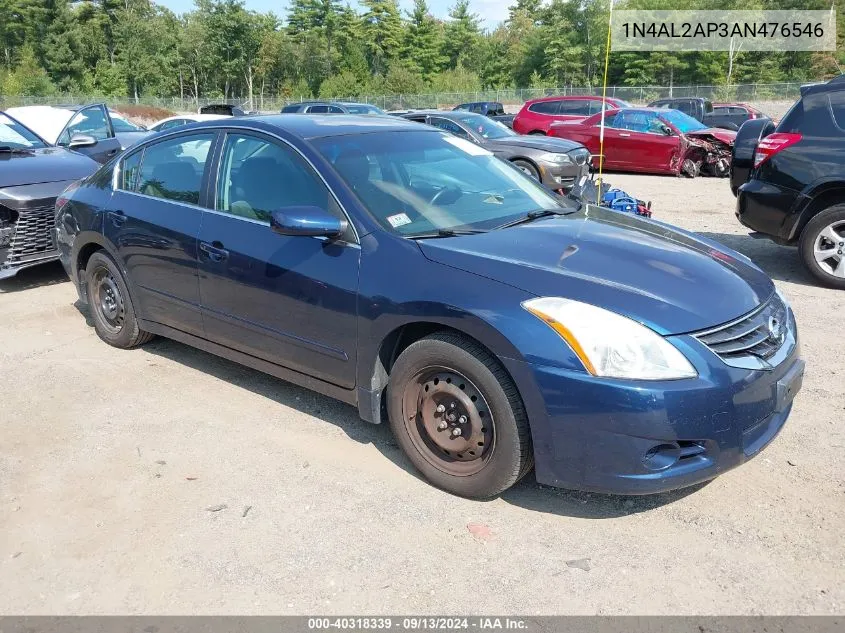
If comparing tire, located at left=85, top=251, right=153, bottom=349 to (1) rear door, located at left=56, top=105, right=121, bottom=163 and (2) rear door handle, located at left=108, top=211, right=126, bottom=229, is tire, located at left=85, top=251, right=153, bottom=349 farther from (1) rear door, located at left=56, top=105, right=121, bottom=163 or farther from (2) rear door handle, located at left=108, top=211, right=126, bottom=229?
(1) rear door, located at left=56, top=105, right=121, bottom=163

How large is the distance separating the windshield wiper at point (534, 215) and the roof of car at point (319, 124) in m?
0.99

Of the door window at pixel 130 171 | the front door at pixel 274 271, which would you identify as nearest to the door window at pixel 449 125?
the door window at pixel 130 171

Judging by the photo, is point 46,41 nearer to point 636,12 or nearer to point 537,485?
point 636,12

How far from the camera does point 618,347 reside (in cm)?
289

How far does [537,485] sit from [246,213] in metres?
2.17

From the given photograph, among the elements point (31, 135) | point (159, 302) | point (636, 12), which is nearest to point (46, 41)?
point (636, 12)

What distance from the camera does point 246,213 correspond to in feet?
13.6

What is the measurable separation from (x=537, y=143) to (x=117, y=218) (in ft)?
30.4

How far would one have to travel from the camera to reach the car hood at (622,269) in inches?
119

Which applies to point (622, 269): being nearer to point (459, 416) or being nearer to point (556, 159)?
point (459, 416)

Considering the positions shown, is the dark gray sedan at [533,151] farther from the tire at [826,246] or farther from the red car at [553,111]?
the red car at [553,111]

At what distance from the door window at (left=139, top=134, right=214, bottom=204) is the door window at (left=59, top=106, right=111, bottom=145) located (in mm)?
6410

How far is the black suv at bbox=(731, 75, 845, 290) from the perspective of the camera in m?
6.60

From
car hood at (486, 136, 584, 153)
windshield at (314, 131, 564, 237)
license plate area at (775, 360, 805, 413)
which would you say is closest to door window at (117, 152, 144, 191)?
windshield at (314, 131, 564, 237)
